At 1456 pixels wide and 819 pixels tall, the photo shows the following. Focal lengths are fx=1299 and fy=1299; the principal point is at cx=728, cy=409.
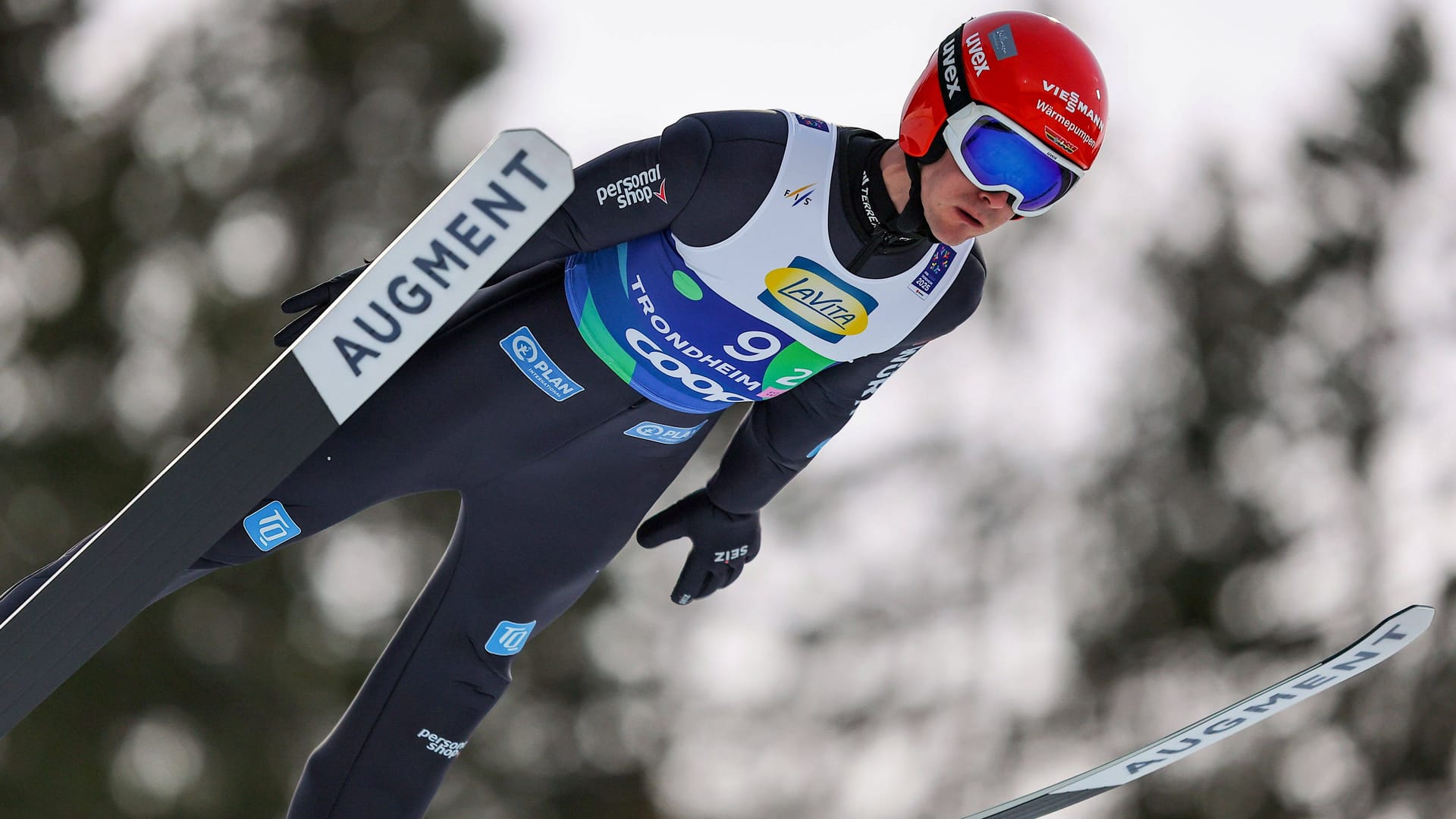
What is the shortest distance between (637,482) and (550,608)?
28cm

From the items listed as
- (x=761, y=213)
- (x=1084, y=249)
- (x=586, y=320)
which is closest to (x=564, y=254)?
(x=586, y=320)

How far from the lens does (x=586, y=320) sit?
2.11 m

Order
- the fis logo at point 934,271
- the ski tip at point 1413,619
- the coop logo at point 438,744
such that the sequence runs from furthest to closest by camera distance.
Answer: the ski tip at point 1413,619 < the coop logo at point 438,744 < the fis logo at point 934,271

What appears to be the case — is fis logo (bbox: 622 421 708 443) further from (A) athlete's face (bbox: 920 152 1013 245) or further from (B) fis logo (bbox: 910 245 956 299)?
(A) athlete's face (bbox: 920 152 1013 245)

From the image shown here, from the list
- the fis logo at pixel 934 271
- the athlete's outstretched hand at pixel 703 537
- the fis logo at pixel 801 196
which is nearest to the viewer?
the fis logo at pixel 801 196

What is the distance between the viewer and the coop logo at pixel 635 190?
1.93 metres

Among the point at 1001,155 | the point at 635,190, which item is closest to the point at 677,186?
the point at 635,190

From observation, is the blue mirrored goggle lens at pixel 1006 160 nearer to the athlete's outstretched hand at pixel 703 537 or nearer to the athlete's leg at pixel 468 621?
the athlete's leg at pixel 468 621

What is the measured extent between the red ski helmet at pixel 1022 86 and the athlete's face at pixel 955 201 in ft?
0.11

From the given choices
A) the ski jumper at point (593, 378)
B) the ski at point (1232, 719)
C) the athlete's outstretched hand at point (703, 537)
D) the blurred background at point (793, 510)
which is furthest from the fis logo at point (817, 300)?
the blurred background at point (793, 510)

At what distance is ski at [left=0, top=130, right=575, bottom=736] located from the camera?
4.87 feet

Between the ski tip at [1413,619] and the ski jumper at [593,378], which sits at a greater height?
the ski jumper at [593,378]

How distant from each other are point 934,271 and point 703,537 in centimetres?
74

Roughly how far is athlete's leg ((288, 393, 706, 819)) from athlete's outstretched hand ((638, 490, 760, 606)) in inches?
12.0
